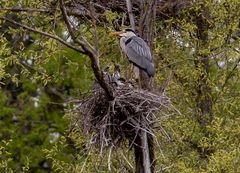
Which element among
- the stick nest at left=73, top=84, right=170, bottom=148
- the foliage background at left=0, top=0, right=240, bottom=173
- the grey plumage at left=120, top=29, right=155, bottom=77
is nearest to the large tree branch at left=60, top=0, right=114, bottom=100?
the stick nest at left=73, top=84, right=170, bottom=148

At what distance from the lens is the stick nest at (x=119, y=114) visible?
6793 millimetres

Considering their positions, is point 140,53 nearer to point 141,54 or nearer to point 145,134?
point 141,54

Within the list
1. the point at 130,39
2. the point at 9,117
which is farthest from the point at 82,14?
the point at 9,117

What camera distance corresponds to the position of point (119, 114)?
271 inches

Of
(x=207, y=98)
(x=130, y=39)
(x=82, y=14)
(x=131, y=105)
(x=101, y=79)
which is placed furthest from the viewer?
(x=207, y=98)

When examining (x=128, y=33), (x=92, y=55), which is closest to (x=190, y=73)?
(x=128, y=33)

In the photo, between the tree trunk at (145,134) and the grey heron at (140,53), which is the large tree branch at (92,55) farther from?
the grey heron at (140,53)

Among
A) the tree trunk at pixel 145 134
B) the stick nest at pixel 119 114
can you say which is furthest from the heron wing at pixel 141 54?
the stick nest at pixel 119 114

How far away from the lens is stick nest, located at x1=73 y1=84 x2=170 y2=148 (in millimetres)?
6793

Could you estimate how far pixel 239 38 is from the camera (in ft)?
34.4

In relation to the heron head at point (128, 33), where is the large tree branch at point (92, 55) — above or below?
below

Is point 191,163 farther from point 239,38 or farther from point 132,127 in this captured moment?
point 132,127

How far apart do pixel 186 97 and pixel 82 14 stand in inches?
106

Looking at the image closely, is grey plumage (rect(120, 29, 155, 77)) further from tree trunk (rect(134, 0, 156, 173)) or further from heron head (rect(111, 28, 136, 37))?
tree trunk (rect(134, 0, 156, 173))
